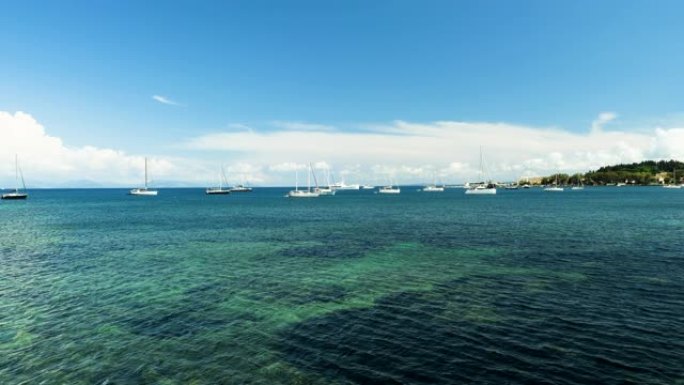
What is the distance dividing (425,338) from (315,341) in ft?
19.6

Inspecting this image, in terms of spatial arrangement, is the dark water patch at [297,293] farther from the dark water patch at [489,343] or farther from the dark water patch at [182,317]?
the dark water patch at [489,343]

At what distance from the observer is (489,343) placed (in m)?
20.3

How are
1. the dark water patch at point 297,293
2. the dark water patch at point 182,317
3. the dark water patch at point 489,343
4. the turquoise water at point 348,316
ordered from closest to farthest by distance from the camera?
1. the dark water patch at point 489,343
2. the turquoise water at point 348,316
3. the dark water patch at point 182,317
4. the dark water patch at point 297,293

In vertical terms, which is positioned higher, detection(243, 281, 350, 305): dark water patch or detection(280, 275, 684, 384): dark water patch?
detection(280, 275, 684, 384): dark water patch

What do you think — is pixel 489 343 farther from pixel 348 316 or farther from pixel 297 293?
pixel 297 293

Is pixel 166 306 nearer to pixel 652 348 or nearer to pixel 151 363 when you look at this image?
pixel 151 363

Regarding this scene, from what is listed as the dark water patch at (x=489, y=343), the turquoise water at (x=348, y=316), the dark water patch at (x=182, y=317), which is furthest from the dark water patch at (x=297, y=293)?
the dark water patch at (x=489, y=343)

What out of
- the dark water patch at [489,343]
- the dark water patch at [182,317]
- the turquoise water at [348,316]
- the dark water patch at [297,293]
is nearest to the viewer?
the dark water patch at [489,343]

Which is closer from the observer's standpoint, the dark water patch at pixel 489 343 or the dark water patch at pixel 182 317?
the dark water patch at pixel 489 343

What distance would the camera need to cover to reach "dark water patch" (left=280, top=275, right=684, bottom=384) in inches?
677

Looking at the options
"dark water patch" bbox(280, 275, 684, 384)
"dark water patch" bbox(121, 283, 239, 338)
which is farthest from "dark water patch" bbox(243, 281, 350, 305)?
"dark water patch" bbox(280, 275, 684, 384)

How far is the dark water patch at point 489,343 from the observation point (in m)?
17.2

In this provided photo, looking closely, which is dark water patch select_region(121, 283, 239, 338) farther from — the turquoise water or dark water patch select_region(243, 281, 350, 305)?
dark water patch select_region(243, 281, 350, 305)

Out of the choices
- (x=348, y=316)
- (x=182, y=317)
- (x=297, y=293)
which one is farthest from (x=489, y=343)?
(x=182, y=317)
